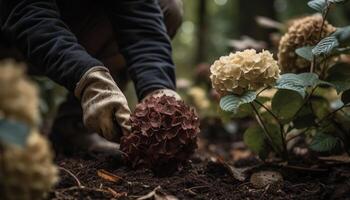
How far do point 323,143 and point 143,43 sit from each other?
0.87 m

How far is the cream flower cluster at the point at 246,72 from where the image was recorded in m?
1.85

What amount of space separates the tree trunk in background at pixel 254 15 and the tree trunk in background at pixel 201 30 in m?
0.96

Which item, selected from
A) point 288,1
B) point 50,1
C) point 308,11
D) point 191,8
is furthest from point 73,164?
point 191,8

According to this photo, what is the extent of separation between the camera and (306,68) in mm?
2352

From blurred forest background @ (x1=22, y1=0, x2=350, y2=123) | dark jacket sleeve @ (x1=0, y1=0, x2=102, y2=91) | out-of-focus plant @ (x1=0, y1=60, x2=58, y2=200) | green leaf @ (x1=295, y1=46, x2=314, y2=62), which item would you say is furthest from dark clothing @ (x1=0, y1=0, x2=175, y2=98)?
blurred forest background @ (x1=22, y1=0, x2=350, y2=123)

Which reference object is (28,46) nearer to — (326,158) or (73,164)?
(73,164)

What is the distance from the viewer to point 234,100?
183cm

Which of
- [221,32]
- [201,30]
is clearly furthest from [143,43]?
[221,32]

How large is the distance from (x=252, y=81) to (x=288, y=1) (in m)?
5.44

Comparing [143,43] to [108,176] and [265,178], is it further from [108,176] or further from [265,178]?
[265,178]

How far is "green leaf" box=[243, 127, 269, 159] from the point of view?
222 cm

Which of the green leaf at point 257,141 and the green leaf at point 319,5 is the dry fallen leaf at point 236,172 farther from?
the green leaf at point 319,5

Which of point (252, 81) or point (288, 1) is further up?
point (288, 1)

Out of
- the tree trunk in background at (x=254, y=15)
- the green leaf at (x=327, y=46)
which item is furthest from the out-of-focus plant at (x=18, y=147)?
the tree trunk in background at (x=254, y=15)
